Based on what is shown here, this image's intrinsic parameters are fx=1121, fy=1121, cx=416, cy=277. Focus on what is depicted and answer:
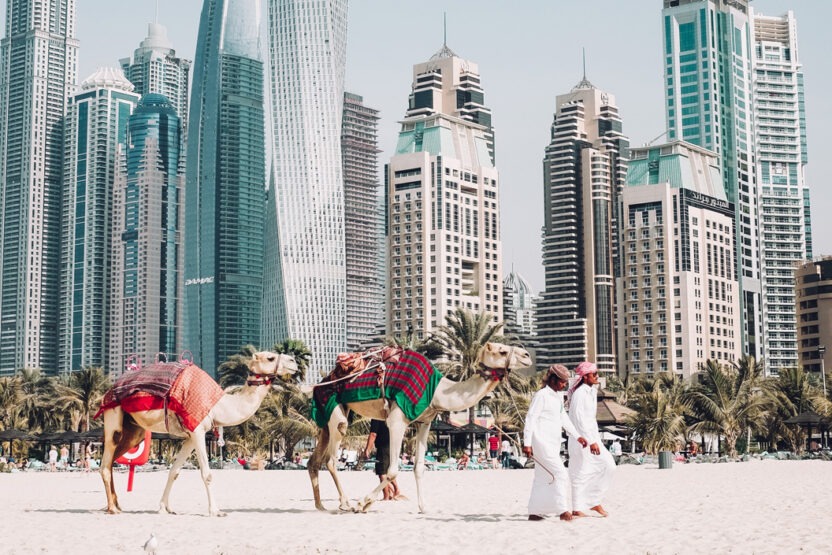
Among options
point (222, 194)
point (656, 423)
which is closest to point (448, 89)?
point (222, 194)

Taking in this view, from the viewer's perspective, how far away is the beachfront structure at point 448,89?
17300cm

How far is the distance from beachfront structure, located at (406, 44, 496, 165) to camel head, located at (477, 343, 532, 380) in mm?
156254

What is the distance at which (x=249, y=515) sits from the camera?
17.5m

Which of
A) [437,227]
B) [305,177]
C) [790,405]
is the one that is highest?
[305,177]

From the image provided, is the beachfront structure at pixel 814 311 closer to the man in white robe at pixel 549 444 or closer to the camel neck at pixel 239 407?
the man in white robe at pixel 549 444

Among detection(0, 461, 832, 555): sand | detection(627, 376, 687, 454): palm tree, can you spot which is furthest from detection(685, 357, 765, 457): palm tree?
detection(0, 461, 832, 555): sand

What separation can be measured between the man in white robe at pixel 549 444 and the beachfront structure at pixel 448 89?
15707cm

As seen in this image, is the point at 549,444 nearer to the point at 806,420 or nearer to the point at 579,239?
the point at 806,420

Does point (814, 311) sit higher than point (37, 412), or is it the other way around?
point (814, 311)

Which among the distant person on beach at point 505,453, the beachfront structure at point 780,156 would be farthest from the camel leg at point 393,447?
the beachfront structure at point 780,156

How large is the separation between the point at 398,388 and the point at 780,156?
562 feet

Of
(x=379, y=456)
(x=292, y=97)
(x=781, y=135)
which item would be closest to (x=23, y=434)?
(x=379, y=456)

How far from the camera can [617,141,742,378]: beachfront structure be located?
463 ft

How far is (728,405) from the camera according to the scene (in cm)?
5256
